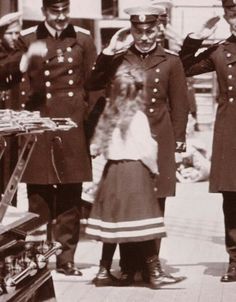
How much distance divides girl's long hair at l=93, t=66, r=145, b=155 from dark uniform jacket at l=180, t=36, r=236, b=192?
1.81 feet

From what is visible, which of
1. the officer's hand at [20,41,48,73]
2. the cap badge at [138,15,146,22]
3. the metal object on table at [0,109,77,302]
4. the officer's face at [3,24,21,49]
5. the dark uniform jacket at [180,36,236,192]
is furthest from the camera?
the dark uniform jacket at [180,36,236,192]

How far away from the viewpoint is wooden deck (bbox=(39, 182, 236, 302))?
7039 millimetres

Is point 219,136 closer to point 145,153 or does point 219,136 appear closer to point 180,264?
point 145,153

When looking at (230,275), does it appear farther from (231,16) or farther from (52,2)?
(52,2)

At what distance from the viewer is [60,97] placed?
24.6ft

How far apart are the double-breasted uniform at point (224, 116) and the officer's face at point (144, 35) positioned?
32 centimetres

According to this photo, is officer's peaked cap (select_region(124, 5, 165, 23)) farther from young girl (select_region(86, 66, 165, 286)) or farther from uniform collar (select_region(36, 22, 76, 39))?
uniform collar (select_region(36, 22, 76, 39))

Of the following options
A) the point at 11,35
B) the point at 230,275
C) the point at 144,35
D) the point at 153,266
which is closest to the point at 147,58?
the point at 144,35

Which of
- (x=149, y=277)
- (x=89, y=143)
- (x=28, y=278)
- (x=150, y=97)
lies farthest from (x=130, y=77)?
(x=28, y=278)

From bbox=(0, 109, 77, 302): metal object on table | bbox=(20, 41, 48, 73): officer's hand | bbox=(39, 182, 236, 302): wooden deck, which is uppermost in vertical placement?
bbox=(20, 41, 48, 73): officer's hand

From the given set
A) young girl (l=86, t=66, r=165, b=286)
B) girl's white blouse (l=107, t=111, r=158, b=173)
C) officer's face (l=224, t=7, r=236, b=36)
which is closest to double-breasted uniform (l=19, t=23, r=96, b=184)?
young girl (l=86, t=66, r=165, b=286)

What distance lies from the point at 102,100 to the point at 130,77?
0.47m

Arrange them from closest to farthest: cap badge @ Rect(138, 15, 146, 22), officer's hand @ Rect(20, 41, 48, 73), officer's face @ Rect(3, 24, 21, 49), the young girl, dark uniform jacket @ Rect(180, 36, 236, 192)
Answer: officer's face @ Rect(3, 24, 21, 49) → the young girl → cap badge @ Rect(138, 15, 146, 22) → officer's hand @ Rect(20, 41, 48, 73) → dark uniform jacket @ Rect(180, 36, 236, 192)

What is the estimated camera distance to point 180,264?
834cm
